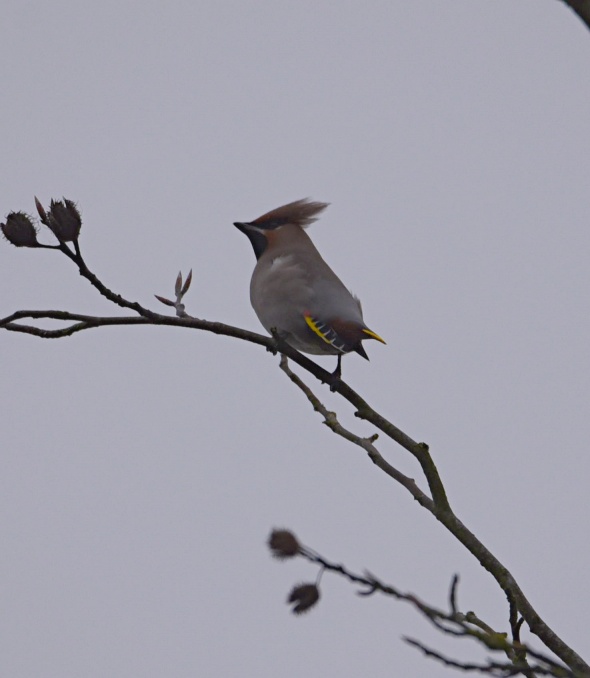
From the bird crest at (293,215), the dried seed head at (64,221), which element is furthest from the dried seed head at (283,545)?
the bird crest at (293,215)

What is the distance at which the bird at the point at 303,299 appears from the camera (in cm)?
353

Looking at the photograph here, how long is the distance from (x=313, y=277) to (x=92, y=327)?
1583 millimetres

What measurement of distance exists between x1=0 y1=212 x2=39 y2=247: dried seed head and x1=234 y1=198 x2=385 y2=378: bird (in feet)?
4.43

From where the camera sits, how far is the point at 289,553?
1.61m

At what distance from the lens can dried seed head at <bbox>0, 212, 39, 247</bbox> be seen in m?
2.37

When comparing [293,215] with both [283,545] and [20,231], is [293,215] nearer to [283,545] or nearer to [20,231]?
[20,231]

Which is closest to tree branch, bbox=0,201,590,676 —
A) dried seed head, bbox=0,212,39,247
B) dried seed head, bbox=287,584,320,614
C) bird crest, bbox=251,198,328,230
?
dried seed head, bbox=0,212,39,247

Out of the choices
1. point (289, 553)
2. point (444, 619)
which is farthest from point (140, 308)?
point (444, 619)

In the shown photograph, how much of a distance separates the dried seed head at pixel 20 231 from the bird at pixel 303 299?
1349 mm

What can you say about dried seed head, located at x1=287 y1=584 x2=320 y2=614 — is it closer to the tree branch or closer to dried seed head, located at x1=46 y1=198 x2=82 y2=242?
the tree branch

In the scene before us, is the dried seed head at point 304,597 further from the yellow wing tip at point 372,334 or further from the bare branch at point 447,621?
the yellow wing tip at point 372,334

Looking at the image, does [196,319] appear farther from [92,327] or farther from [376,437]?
[376,437]

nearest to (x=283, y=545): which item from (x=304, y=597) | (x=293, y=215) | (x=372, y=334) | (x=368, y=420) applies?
(x=304, y=597)

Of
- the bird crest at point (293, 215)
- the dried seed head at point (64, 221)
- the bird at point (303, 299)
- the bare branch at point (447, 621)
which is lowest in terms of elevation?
the bare branch at point (447, 621)
